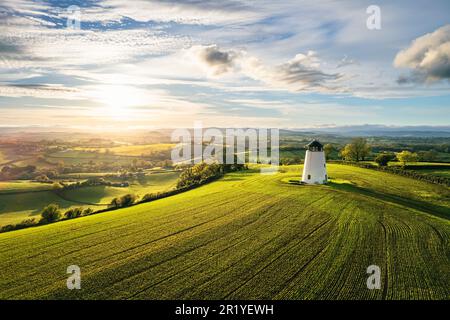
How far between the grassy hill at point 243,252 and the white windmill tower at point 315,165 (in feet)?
31.6

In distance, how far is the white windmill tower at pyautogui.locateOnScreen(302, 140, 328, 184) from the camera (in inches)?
1833

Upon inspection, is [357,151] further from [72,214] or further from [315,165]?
[72,214]

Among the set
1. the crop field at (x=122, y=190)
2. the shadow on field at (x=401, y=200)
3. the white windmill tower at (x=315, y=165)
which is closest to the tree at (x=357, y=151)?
the shadow on field at (x=401, y=200)

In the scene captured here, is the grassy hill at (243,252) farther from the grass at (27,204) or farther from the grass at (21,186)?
the grass at (21,186)

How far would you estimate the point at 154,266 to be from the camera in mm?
19469

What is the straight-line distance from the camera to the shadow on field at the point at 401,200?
112ft

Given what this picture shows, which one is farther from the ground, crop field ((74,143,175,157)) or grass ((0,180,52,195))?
crop field ((74,143,175,157))

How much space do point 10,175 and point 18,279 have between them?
235 feet

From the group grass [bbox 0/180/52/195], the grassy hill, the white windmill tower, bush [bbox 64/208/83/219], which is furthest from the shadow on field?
grass [bbox 0/180/52/195]

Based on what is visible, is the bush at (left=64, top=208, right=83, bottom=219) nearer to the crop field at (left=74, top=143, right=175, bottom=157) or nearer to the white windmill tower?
the white windmill tower

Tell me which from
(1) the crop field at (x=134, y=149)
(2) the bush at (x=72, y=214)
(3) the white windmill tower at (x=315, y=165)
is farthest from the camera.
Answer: (1) the crop field at (x=134, y=149)

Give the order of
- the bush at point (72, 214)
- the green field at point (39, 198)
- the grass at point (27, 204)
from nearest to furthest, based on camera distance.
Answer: the bush at point (72, 214) < the grass at point (27, 204) < the green field at point (39, 198)

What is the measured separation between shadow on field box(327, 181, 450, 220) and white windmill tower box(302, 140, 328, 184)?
179cm
